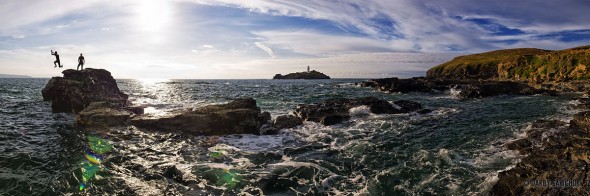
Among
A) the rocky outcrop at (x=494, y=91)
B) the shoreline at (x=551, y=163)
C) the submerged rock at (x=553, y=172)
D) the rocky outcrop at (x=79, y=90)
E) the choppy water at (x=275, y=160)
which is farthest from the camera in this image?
the rocky outcrop at (x=494, y=91)

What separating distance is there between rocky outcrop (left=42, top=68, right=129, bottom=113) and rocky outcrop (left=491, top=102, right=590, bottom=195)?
3111 cm

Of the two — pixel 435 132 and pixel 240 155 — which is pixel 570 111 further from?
pixel 240 155

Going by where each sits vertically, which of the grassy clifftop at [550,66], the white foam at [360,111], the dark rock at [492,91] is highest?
the grassy clifftop at [550,66]

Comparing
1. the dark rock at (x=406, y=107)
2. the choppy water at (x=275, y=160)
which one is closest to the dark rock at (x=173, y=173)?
the choppy water at (x=275, y=160)

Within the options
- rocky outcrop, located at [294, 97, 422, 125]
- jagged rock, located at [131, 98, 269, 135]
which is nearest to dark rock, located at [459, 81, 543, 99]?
rocky outcrop, located at [294, 97, 422, 125]

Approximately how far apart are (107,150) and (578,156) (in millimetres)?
21249

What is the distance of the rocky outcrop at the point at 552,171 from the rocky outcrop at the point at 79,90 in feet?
102

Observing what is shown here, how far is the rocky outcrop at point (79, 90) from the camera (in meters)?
33.3

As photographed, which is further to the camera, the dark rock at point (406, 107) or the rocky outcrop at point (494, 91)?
the rocky outcrop at point (494, 91)

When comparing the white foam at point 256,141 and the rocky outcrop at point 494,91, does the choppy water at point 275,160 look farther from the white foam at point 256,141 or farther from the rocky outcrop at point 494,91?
the rocky outcrop at point 494,91

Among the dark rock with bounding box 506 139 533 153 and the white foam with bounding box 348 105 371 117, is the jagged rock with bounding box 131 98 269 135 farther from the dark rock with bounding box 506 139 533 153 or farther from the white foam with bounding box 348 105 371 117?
the dark rock with bounding box 506 139 533 153

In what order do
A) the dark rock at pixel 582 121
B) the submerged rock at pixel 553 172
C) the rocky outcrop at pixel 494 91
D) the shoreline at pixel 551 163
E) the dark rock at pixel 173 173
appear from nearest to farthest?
the submerged rock at pixel 553 172
the shoreline at pixel 551 163
the dark rock at pixel 173 173
the dark rock at pixel 582 121
the rocky outcrop at pixel 494 91

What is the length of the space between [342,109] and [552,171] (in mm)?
20212

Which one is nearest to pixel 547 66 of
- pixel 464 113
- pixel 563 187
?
pixel 464 113
